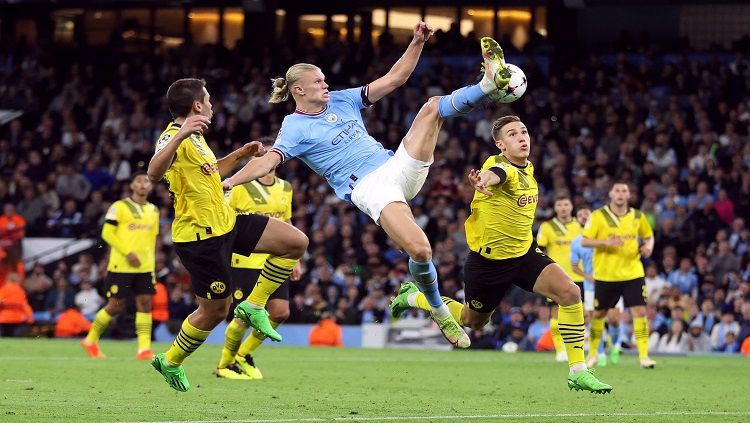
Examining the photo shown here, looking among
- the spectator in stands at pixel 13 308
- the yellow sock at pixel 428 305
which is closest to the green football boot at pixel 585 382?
the yellow sock at pixel 428 305

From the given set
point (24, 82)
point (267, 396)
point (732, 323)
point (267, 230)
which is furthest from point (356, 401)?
point (24, 82)

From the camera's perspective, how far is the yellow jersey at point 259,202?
49.4 feet

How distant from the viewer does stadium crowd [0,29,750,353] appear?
24125 millimetres

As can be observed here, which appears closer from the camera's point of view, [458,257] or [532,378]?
[532,378]

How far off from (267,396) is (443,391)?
1917mm

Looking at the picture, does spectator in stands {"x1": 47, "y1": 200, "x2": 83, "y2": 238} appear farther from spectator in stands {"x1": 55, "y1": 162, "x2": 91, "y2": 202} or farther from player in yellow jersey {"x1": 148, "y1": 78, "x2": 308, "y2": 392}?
player in yellow jersey {"x1": 148, "y1": 78, "x2": 308, "y2": 392}

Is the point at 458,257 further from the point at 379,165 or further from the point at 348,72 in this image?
the point at 379,165

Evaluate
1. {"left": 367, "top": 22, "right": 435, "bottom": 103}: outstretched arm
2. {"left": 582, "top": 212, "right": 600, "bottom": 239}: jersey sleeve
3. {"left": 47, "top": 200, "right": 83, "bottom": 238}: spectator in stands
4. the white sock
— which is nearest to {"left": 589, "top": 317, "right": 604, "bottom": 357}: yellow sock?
{"left": 582, "top": 212, "right": 600, "bottom": 239}: jersey sleeve

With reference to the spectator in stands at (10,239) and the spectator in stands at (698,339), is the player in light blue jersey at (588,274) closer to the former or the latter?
the spectator in stands at (698,339)

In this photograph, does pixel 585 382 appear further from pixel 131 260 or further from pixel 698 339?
pixel 698 339

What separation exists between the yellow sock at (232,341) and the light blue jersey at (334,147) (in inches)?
129

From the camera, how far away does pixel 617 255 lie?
1795 centimetres

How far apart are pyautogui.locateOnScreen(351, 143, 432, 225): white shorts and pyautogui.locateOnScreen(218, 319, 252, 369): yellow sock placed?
11.9 ft

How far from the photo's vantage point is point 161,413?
10.2 meters
